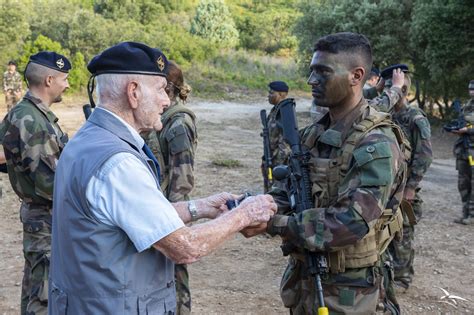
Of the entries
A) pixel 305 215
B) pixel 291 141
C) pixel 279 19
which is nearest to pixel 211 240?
pixel 305 215

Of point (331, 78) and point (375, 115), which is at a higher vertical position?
point (331, 78)

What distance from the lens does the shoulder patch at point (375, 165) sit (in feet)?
8.48

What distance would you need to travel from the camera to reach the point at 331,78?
2.83m

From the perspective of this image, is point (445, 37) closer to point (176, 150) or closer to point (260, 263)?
point (260, 263)

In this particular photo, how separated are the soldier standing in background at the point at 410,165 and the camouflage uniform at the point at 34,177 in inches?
135

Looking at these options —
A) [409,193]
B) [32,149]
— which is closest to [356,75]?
[32,149]

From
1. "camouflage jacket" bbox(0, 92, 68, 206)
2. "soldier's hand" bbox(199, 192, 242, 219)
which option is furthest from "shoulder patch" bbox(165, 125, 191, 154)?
"soldier's hand" bbox(199, 192, 242, 219)

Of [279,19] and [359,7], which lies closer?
[359,7]

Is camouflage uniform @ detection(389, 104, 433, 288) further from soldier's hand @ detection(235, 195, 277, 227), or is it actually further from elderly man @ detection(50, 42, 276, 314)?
elderly man @ detection(50, 42, 276, 314)

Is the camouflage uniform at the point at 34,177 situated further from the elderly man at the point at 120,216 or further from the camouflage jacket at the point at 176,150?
the elderly man at the point at 120,216

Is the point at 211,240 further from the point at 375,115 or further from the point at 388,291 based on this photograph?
the point at 388,291

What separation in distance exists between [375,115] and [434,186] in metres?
8.02

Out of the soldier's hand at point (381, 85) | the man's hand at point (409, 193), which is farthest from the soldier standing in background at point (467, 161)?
the man's hand at point (409, 193)

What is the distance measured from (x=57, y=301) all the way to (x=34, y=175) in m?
1.85
